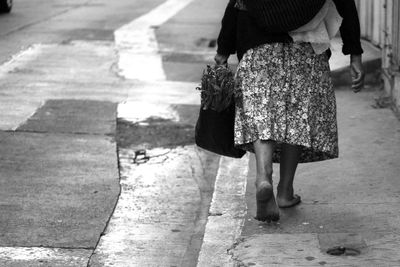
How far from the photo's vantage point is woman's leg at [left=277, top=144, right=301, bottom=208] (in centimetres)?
598

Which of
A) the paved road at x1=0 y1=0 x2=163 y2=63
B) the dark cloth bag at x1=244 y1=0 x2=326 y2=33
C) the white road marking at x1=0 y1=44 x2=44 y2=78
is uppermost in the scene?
the dark cloth bag at x1=244 y1=0 x2=326 y2=33

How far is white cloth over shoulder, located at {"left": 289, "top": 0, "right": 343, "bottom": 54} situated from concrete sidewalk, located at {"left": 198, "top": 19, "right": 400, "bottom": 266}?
41.7 inches

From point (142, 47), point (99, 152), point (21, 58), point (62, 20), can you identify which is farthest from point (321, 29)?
point (62, 20)

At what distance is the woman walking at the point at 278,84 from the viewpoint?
567 centimetres

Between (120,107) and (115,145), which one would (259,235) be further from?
(120,107)

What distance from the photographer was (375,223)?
231 inches

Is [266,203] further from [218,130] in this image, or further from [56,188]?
[56,188]

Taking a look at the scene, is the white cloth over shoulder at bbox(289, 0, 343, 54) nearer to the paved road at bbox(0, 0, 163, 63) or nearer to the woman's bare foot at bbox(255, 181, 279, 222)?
the woman's bare foot at bbox(255, 181, 279, 222)

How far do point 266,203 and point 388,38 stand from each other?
4.70 metres

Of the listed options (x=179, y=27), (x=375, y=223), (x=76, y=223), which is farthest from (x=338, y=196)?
(x=179, y=27)

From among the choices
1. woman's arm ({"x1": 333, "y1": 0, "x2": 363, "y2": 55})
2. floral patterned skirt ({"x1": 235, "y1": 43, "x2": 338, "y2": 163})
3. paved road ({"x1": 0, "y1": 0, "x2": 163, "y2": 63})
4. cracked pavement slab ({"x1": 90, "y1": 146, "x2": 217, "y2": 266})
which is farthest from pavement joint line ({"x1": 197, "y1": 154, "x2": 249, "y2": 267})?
paved road ({"x1": 0, "y1": 0, "x2": 163, "y2": 63})

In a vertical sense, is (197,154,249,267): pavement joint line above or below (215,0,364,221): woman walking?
below

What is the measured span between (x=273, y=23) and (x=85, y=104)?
15.7ft

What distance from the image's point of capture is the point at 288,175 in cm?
614
